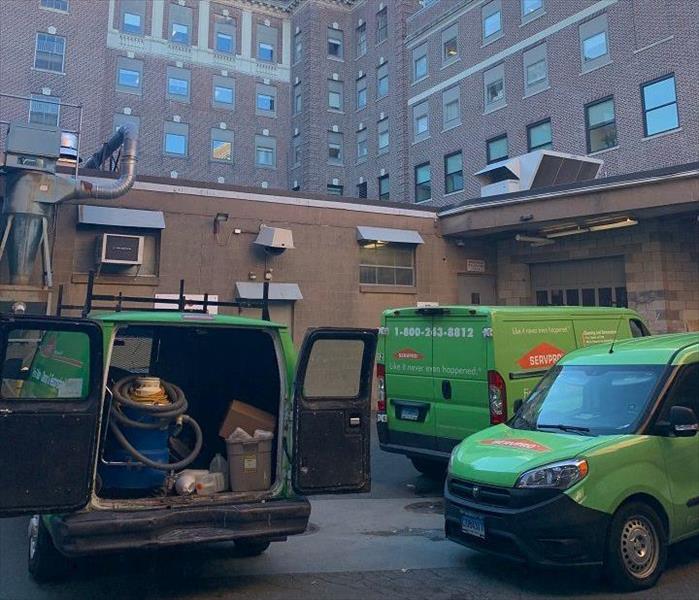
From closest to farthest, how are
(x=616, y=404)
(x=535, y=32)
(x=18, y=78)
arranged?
(x=616, y=404)
(x=535, y=32)
(x=18, y=78)

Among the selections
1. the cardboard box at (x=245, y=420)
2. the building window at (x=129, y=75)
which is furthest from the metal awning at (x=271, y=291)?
the building window at (x=129, y=75)

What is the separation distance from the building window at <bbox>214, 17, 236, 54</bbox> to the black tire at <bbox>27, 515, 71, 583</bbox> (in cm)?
3410

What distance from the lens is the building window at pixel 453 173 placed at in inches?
1082

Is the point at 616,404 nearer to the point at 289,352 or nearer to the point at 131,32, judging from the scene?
the point at 289,352

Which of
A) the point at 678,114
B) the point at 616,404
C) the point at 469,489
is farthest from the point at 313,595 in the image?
the point at 678,114

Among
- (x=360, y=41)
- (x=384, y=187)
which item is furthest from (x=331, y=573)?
(x=360, y=41)

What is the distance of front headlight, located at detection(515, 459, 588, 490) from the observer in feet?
15.8

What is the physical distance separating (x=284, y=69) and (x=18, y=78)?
14.7 meters

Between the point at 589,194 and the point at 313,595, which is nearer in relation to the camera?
the point at 313,595

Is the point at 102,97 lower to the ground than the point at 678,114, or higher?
higher

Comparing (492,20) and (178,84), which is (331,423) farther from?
(178,84)

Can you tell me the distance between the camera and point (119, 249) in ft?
43.1

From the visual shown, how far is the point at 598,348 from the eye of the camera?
21.5 ft

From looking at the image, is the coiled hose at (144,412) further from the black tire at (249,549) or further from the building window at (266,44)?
the building window at (266,44)
